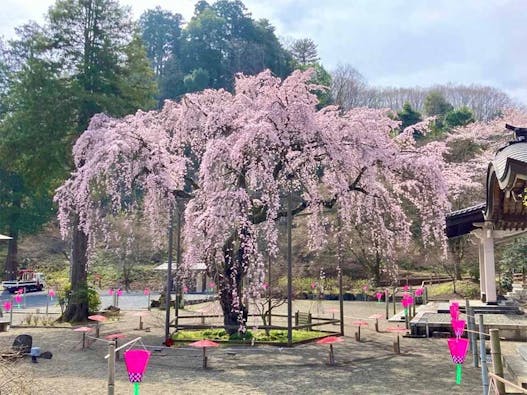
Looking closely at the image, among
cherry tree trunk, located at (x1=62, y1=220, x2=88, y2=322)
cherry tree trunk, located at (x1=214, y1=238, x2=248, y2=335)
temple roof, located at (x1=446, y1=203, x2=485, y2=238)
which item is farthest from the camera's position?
cherry tree trunk, located at (x1=62, y1=220, x2=88, y2=322)

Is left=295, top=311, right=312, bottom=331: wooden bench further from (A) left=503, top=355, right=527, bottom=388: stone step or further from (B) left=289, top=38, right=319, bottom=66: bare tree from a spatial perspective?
(B) left=289, top=38, right=319, bottom=66: bare tree

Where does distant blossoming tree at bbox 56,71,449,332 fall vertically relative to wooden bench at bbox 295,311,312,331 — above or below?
above

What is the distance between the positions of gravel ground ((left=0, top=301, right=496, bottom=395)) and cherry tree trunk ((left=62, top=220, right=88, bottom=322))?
3.70m

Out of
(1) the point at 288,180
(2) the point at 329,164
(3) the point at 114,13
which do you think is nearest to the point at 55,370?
(1) the point at 288,180

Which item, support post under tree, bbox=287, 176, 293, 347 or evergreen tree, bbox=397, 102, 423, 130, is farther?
evergreen tree, bbox=397, 102, 423, 130

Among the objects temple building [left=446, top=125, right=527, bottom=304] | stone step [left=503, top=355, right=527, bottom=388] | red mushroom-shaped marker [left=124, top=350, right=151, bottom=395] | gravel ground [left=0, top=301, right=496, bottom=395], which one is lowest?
gravel ground [left=0, top=301, right=496, bottom=395]

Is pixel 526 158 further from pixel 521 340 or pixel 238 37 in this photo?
pixel 238 37

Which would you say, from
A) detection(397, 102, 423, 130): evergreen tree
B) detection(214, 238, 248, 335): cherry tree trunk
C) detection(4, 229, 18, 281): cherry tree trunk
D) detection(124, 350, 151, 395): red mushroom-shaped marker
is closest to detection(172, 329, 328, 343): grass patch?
detection(214, 238, 248, 335): cherry tree trunk

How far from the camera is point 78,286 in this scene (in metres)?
16.0

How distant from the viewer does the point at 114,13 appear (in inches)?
653

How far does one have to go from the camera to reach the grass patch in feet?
36.6

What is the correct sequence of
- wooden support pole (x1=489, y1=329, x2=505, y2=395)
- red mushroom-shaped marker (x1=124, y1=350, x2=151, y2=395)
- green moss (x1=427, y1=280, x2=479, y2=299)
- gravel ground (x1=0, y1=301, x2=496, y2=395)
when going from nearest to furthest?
1. red mushroom-shaped marker (x1=124, y1=350, x2=151, y2=395)
2. wooden support pole (x1=489, y1=329, x2=505, y2=395)
3. gravel ground (x1=0, y1=301, x2=496, y2=395)
4. green moss (x1=427, y1=280, x2=479, y2=299)

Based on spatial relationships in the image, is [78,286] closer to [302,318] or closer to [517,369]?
[302,318]

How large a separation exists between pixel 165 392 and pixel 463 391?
4413 mm
